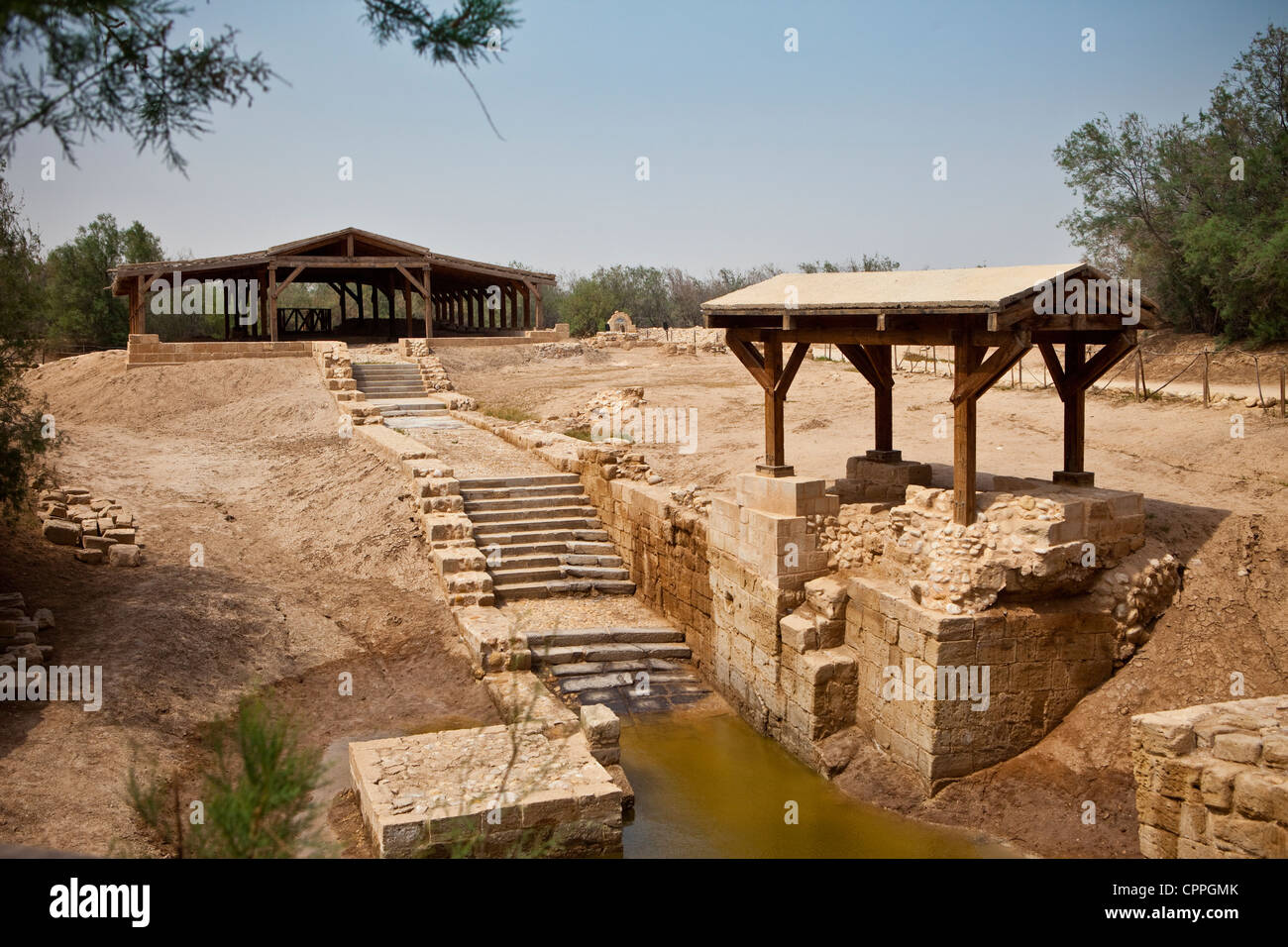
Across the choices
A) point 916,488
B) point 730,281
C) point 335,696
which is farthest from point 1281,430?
point 730,281

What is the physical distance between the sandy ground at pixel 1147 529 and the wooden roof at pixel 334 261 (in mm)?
11216

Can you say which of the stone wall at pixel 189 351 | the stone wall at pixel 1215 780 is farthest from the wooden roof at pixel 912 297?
the stone wall at pixel 189 351

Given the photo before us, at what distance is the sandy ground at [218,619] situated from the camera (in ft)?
25.2

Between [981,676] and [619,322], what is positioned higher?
[619,322]

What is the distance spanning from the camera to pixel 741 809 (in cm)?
880

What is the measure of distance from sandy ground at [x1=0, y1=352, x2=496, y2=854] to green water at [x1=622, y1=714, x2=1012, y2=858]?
175 centimetres

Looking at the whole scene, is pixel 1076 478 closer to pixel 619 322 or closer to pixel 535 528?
pixel 535 528

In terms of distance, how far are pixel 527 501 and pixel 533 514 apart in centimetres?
26

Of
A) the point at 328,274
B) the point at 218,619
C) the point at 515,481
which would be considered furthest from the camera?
the point at 328,274

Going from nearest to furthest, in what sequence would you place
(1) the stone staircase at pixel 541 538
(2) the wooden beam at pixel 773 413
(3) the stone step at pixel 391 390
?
(2) the wooden beam at pixel 773 413 < (1) the stone staircase at pixel 541 538 < (3) the stone step at pixel 391 390

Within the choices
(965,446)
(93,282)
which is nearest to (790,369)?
(965,446)

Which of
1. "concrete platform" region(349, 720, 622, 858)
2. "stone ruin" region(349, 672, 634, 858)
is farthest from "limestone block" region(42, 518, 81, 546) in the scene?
"concrete platform" region(349, 720, 622, 858)

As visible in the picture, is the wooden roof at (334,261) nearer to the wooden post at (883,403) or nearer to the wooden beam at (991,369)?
the wooden post at (883,403)
